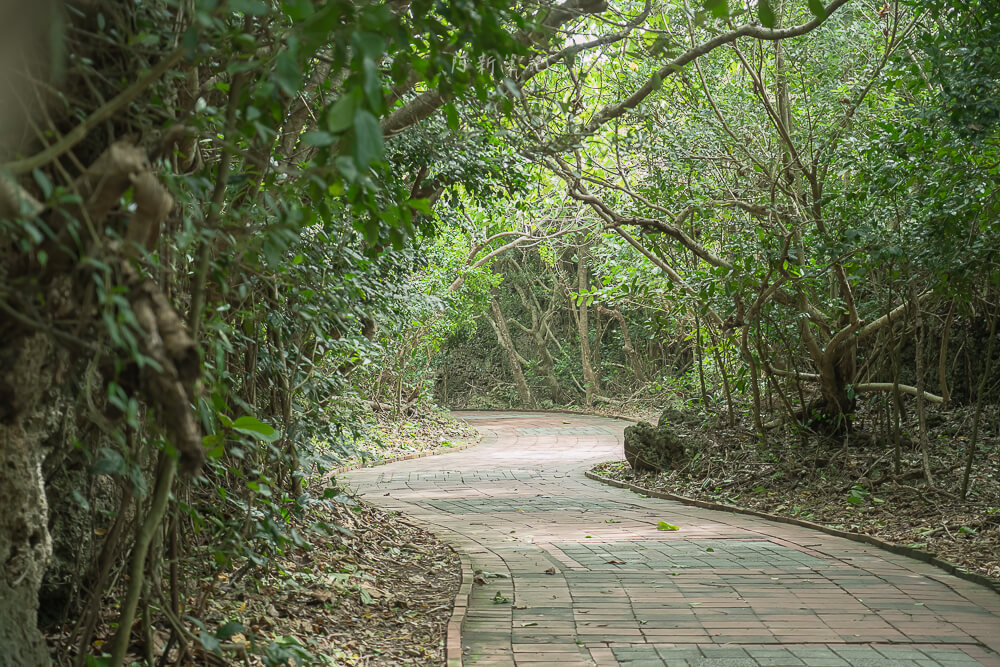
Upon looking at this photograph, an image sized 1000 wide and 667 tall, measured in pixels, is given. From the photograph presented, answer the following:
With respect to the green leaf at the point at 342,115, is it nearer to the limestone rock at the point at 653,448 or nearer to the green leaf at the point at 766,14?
the green leaf at the point at 766,14

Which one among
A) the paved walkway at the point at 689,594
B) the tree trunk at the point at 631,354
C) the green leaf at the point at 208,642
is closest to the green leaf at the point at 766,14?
the green leaf at the point at 208,642

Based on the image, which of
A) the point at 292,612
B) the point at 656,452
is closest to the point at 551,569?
the point at 292,612

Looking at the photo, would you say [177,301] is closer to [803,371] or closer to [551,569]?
[551,569]

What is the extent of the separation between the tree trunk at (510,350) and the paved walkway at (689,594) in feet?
63.9

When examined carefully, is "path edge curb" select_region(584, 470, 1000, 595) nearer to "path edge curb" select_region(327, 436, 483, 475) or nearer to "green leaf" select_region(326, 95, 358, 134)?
"path edge curb" select_region(327, 436, 483, 475)

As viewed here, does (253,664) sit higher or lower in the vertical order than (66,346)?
lower

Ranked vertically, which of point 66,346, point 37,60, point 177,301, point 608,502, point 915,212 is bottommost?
point 608,502

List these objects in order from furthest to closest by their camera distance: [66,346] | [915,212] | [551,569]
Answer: [915,212], [551,569], [66,346]

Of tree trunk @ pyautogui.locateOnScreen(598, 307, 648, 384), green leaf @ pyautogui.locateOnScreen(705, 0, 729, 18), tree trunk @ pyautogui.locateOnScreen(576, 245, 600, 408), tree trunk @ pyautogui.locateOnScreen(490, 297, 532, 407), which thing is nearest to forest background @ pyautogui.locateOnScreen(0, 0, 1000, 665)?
green leaf @ pyautogui.locateOnScreen(705, 0, 729, 18)

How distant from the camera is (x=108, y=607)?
393 centimetres

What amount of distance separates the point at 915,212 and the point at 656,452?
5794 mm

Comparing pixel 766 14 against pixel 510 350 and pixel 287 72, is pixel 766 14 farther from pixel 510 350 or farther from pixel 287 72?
pixel 510 350

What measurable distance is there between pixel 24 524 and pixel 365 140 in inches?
85.1

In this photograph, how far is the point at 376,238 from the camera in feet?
9.86
